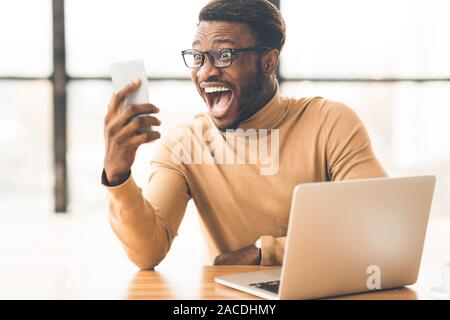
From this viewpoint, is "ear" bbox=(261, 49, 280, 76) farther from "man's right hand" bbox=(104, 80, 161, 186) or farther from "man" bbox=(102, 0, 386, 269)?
"man's right hand" bbox=(104, 80, 161, 186)

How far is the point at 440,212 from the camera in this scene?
4.04m

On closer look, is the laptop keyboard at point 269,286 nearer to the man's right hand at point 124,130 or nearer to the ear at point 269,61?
the man's right hand at point 124,130

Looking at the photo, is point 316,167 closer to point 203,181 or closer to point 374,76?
point 203,181

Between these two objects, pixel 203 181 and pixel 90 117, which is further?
pixel 90 117

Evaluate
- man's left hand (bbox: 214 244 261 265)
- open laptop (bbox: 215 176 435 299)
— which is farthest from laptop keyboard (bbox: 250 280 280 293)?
man's left hand (bbox: 214 244 261 265)

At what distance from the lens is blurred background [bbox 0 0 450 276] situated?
385cm

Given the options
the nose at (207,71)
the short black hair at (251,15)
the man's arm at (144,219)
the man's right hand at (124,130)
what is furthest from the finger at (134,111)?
the short black hair at (251,15)

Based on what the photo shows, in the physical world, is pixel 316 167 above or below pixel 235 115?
below

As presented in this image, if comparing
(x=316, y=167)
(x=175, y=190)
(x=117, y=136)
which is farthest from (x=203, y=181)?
(x=117, y=136)

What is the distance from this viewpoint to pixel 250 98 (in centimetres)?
203

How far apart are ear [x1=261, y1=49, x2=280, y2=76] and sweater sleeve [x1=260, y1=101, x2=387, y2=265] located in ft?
0.68

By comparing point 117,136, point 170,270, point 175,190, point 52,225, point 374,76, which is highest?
point 374,76

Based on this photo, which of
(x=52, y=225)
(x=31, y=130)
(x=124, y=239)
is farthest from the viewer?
(x=31, y=130)
